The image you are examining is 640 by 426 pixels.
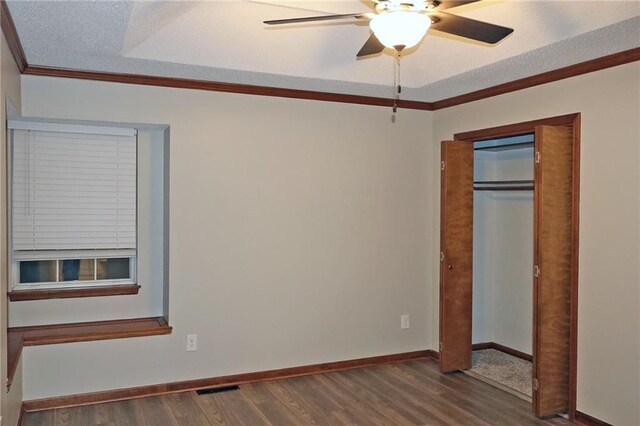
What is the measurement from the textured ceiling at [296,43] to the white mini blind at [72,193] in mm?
656

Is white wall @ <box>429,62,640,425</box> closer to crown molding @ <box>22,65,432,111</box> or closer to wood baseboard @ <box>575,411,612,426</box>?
wood baseboard @ <box>575,411,612,426</box>

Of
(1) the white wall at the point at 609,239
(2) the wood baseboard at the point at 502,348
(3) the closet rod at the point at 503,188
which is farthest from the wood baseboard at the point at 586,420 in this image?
(3) the closet rod at the point at 503,188

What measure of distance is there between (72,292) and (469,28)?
3355 millimetres

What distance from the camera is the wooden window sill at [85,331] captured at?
3748 mm

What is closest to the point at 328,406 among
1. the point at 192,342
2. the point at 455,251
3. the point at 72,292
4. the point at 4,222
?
the point at 192,342

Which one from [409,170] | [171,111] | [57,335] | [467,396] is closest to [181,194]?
[171,111]

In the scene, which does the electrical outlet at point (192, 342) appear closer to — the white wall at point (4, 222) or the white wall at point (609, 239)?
the white wall at point (4, 222)

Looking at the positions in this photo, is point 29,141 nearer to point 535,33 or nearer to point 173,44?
point 173,44

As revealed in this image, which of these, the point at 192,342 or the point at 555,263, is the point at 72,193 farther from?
the point at 555,263

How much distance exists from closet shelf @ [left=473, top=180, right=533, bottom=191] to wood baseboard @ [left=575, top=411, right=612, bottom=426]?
1.97 meters

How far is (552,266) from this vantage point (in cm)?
372

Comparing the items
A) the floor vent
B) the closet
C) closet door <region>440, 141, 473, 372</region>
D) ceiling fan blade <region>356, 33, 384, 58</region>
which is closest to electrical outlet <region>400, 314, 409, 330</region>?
closet door <region>440, 141, 473, 372</region>

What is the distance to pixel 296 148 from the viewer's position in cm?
453

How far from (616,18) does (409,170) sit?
2377mm
